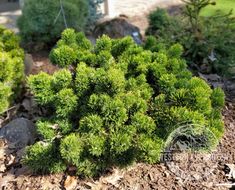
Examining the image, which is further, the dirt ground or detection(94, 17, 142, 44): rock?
detection(94, 17, 142, 44): rock

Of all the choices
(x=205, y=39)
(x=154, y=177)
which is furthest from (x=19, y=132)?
(x=205, y=39)

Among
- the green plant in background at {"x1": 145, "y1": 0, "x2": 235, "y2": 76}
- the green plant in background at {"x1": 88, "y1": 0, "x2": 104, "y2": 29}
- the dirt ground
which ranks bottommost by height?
the dirt ground

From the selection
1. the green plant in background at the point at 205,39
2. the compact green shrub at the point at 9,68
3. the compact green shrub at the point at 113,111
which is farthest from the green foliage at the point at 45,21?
the compact green shrub at the point at 113,111

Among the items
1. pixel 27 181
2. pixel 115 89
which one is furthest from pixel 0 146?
pixel 115 89

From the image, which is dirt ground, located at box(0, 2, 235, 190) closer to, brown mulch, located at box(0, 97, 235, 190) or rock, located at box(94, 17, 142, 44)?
brown mulch, located at box(0, 97, 235, 190)

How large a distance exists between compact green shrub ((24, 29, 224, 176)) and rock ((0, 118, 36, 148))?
0.42 metres

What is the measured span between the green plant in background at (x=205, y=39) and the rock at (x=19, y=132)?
155cm

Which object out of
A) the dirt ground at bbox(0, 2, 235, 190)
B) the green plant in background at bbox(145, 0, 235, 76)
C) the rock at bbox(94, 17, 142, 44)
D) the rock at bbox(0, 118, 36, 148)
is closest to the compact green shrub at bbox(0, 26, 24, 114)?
the rock at bbox(0, 118, 36, 148)

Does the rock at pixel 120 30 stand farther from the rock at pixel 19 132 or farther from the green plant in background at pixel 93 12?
the rock at pixel 19 132

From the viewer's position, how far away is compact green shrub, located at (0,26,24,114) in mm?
3426

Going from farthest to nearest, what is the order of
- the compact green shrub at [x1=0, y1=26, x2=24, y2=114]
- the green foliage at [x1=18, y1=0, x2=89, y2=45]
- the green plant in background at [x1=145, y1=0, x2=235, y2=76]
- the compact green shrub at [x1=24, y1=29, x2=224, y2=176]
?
the green foliage at [x1=18, y1=0, x2=89, y2=45] < the green plant in background at [x1=145, y1=0, x2=235, y2=76] < the compact green shrub at [x1=0, y1=26, x2=24, y2=114] < the compact green shrub at [x1=24, y1=29, x2=224, y2=176]

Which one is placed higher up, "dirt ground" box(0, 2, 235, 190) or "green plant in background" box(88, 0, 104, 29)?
"green plant in background" box(88, 0, 104, 29)

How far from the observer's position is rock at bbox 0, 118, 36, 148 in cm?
310

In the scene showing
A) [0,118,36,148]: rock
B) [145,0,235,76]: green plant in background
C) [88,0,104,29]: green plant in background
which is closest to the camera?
[0,118,36,148]: rock
